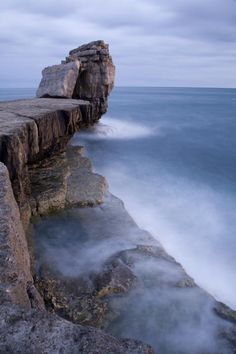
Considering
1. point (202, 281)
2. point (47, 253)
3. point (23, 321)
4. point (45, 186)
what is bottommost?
point (202, 281)

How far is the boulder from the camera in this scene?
559 inches

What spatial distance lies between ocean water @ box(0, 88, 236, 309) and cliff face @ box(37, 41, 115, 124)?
1.88m

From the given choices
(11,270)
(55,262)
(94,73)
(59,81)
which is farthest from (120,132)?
(11,270)

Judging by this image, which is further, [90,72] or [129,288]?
[90,72]

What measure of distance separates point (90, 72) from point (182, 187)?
27.5 feet

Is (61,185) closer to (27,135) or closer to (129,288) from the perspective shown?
(27,135)

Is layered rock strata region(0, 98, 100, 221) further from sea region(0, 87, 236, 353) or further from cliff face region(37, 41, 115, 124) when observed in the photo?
cliff face region(37, 41, 115, 124)

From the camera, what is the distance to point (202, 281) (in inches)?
255

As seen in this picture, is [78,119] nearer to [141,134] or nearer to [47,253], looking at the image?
[47,253]

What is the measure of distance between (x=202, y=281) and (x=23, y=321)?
5032 millimetres

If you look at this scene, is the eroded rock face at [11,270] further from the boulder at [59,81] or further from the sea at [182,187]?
A: the boulder at [59,81]

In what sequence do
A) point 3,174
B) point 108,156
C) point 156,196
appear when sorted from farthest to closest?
point 108,156
point 156,196
point 3,174

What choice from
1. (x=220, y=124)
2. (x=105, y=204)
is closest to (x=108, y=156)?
(x=105, y=204)

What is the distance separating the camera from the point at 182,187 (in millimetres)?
12062
